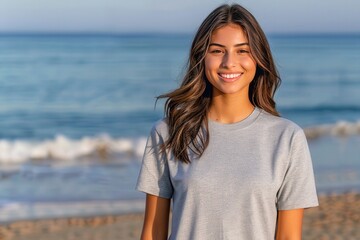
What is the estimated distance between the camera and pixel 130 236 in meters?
8.70

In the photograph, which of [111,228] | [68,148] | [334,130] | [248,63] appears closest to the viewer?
[248,63]

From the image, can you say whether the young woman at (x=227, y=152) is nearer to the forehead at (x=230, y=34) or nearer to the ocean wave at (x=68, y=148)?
the forehead at (x=230, y=34)

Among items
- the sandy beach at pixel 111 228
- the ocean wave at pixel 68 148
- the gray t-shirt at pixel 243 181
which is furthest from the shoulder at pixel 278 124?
the ocean wave at pixel 68 148

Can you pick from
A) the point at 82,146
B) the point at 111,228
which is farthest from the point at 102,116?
the point at 111,228

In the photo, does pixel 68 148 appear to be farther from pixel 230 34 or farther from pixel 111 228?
pixel 230 34

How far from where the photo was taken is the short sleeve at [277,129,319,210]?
3092 mm

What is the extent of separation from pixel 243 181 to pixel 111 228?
5964 mm

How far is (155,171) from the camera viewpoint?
10.6ft

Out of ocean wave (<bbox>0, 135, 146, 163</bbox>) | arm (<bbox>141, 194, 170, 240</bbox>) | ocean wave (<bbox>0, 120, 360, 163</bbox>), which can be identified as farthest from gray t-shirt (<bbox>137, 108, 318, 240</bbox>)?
ocean wave (<bbox>0, 135, 146, 163</bbox>)

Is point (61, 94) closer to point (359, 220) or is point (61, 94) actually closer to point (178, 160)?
point (359, 220)

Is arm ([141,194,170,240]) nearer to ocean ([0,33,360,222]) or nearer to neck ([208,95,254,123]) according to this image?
neck ([208,95,254,123])

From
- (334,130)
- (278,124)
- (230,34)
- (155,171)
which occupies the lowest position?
Result: (334,130)

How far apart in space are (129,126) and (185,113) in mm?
16184

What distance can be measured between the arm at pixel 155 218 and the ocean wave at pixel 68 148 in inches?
428
